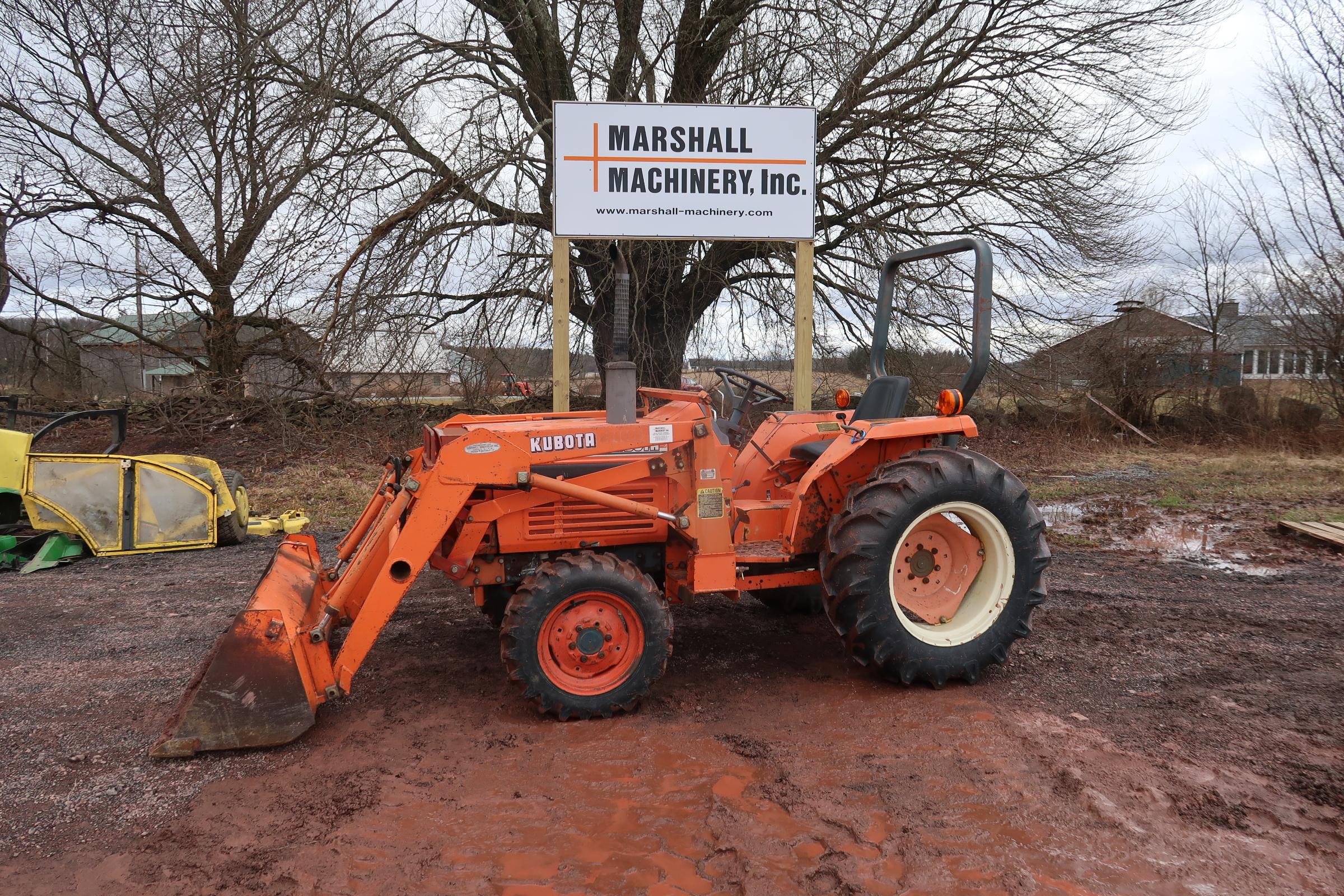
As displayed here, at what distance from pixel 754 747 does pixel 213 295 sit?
10.6 metres

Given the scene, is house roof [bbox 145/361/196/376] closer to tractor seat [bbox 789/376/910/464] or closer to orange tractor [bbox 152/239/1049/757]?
orange tractor [bbox 152/239/1049/757]

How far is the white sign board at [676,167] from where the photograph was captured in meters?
6.34

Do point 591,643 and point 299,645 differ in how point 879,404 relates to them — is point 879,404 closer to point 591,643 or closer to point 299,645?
point 591,643

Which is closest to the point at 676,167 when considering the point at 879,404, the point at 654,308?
the point at 879,404

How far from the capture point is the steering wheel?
4.73 metres

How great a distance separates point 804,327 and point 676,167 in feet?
5.32

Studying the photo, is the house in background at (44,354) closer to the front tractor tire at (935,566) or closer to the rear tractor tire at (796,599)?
the rear tractor tire at (796,599)

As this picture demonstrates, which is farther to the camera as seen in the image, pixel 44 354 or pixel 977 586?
pixel 44 354

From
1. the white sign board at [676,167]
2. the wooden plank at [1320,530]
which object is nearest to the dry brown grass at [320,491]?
the white sign board at [676,167]

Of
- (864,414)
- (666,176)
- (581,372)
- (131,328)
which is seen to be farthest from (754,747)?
(131,328)

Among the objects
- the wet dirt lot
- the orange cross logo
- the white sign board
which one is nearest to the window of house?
the wet dirt lot

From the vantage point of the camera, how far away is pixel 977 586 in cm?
419

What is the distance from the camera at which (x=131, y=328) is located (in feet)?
40.4

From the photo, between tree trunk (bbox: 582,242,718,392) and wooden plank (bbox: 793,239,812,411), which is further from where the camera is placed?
tree trunk (bbox: 582,242,718,392)
